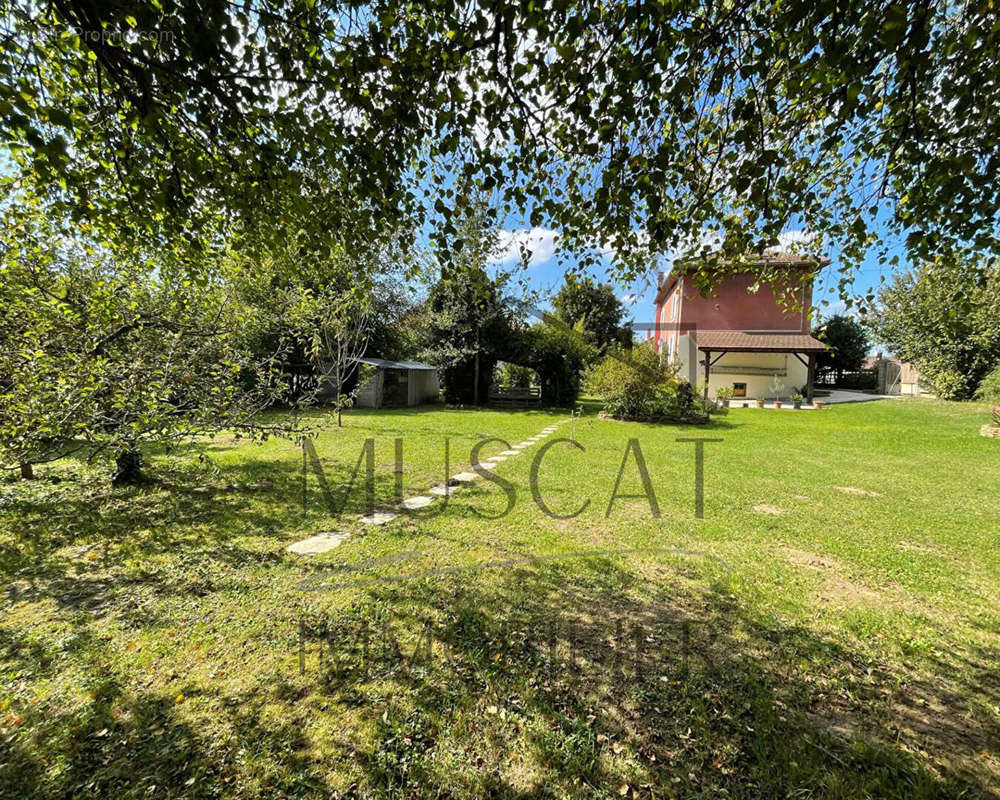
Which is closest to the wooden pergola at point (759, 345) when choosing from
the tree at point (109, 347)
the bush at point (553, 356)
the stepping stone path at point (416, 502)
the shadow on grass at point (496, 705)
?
the bush at point (553, 356)

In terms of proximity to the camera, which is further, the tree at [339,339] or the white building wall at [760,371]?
the white building wall at [760,371]

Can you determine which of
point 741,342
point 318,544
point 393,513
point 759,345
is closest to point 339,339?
point 393,513

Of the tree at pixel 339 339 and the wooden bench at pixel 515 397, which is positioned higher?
the tree at pixel 339 339

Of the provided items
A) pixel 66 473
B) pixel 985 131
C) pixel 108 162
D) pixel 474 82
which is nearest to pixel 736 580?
pixel 985 131

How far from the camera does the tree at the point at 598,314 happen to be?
91.7ft

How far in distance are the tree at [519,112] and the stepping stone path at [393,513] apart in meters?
2.92

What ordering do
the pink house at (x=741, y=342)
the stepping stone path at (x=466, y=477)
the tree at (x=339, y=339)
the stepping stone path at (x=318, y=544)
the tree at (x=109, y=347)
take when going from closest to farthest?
the tree at (x=109, y=347) < the stepping stone path at (x=318, y=544) < the stepping stone path at (x=466, y=477) < the tree at (x=339, y=339) < the pink house at (x=741, y=342)

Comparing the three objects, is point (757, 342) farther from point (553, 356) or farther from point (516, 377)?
point (516, 377)

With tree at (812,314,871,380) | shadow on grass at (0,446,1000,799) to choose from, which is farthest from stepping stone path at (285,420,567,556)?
tree at (812,314,871,380)

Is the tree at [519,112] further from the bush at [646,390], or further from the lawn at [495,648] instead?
the bush at [646,390]

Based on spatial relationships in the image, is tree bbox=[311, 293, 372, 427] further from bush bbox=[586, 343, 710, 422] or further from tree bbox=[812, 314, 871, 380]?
tree bbox=[812, 314, 871, 380]

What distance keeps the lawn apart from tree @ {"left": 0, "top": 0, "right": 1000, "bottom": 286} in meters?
2.73

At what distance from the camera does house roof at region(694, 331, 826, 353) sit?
1886cm

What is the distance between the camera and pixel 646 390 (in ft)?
44.3
